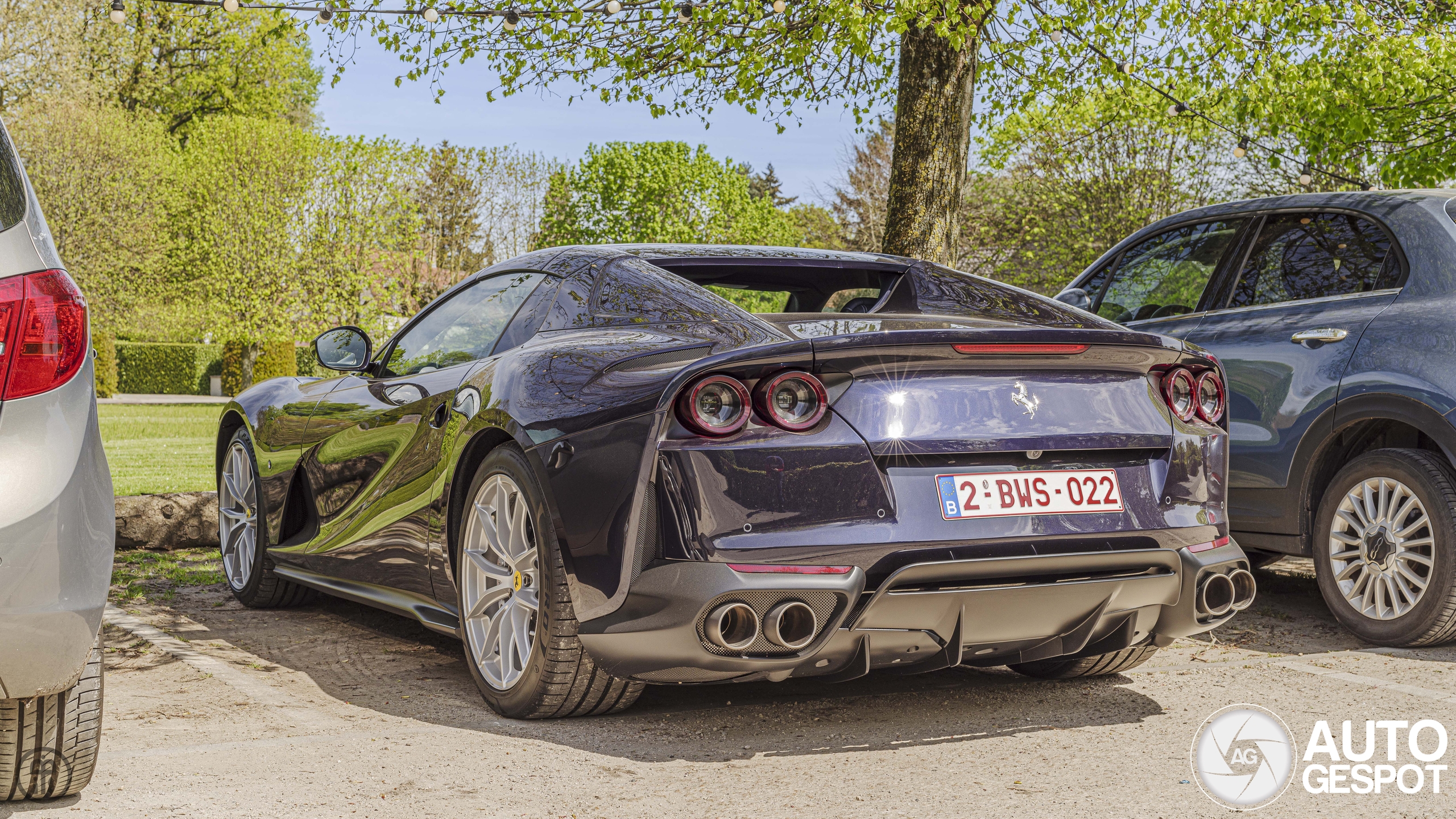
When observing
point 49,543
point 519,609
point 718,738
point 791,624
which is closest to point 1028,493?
point 791,624

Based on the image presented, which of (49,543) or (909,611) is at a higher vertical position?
(49,543)

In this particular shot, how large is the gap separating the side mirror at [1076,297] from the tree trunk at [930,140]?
2295mm

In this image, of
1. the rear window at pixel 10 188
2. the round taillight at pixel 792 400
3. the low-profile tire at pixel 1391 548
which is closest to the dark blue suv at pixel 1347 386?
the low-profile tire at pixel 1391 548

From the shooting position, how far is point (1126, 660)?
4.37 m

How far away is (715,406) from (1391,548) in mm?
3102

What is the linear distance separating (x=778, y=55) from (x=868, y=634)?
24.4 ft

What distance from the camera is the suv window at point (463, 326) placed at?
4.52 metres

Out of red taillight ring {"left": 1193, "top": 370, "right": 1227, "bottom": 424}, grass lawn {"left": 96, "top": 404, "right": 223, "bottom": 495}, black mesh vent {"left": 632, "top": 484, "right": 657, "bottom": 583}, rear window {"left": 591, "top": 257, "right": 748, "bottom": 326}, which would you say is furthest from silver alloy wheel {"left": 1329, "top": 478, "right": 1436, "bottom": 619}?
grass lawn {"left": 96, "top": 404, "right": 223, "bottom": 495}

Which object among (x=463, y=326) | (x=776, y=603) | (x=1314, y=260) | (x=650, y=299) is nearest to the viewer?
(x=776, y=603)

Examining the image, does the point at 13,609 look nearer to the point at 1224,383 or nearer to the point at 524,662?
the point at 524,662

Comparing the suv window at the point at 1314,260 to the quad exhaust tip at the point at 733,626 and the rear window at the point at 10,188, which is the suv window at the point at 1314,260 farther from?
the rear window at the point at 10,188

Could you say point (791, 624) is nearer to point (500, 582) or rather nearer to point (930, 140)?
point (500, 582)

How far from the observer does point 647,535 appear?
3.28 m

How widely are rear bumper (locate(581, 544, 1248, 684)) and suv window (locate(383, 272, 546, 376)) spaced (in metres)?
1.46
